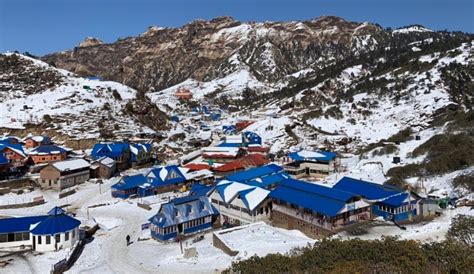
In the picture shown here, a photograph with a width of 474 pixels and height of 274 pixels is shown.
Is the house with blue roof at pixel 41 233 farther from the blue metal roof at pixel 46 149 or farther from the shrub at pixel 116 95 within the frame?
the shrub at pixel 116 95

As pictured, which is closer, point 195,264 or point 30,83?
point 195,264

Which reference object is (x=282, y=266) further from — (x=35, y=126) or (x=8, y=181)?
(x=35, y=126)

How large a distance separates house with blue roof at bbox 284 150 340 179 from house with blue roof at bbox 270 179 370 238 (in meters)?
15.6

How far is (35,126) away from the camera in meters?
74.2

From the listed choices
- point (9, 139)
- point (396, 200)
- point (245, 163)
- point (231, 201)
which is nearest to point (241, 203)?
point (231, 201)

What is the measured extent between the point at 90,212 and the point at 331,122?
59.0m

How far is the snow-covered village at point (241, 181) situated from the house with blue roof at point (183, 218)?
0.12 metres

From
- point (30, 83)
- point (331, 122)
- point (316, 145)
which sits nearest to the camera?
point (316, 145)

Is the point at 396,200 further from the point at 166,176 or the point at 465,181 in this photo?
the point at 166,176

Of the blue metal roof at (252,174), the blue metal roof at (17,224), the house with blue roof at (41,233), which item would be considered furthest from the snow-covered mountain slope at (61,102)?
the house with blue roof at (41,233)

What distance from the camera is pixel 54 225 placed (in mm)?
32469

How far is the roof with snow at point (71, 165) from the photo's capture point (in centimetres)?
5203

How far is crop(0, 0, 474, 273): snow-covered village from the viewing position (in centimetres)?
2847

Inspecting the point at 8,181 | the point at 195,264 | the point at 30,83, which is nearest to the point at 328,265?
the point at 195,264
